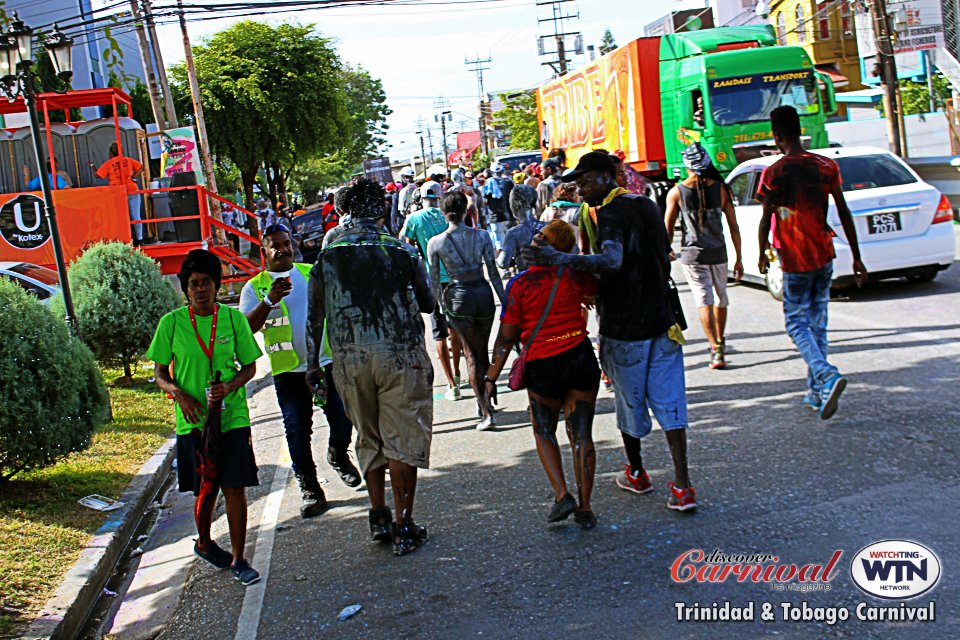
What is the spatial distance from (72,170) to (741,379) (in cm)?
1418

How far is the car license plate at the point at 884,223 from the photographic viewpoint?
1062 centimetres

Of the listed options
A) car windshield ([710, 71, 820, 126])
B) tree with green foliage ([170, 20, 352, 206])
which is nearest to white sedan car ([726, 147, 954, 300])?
car windshield ([710, 71, 820, 126])

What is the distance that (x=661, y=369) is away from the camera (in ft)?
17.2

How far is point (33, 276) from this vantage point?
53.7 ft

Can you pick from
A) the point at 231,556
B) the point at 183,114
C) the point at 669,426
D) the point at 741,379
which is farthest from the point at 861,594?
the point at 183,114

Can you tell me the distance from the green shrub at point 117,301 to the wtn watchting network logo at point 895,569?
8.71 m

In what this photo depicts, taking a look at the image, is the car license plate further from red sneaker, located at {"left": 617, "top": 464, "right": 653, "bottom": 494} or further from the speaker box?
the speaker box

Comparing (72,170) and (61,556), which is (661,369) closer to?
(61,556)

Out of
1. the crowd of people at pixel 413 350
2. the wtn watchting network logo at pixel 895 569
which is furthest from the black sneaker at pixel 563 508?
the wtn watchting network logo at pixel 895 569

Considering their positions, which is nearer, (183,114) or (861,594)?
(861,594)

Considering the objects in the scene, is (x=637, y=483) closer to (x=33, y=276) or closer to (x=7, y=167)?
(x=33, y=276)

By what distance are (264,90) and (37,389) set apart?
27.8 meters

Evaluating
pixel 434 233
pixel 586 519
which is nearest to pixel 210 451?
pixel 586 519

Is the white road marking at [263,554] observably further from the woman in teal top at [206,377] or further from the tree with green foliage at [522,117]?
the tree with green foliage at [522,117]
